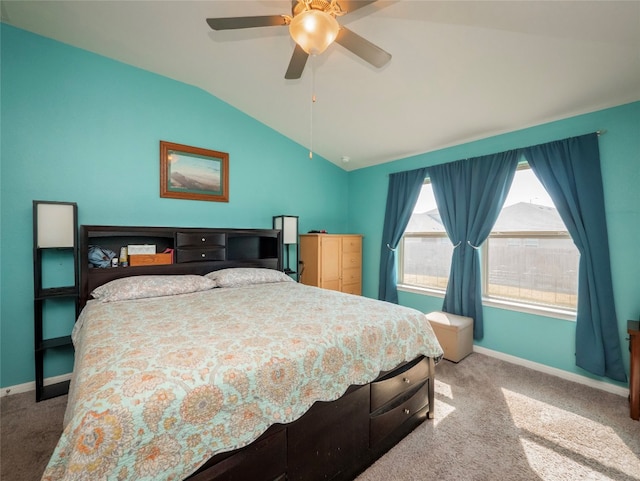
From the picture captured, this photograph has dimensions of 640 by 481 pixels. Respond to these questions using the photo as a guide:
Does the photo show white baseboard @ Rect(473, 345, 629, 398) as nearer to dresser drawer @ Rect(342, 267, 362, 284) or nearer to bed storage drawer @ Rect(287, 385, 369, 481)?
dresser drawer @ Rect(342, 267, 362, 284)

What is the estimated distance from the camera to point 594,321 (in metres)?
2.49

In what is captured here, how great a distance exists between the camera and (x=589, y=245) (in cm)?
252

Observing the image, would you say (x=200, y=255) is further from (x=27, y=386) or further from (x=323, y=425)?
(x=323, y=425)

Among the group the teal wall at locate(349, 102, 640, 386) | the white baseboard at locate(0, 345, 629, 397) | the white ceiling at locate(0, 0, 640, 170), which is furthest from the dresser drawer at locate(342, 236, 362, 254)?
the white baseboard at locate(0, 345, 629, 397)

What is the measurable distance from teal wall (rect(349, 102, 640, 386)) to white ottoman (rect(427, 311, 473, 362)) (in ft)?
0.83

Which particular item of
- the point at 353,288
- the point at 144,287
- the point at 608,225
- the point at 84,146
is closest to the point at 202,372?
the point at 144,287

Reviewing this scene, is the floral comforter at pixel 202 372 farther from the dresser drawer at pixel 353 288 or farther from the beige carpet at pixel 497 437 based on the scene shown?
the dresser drawer at pixel 353 288

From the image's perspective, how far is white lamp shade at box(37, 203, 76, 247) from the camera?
2.31 meters

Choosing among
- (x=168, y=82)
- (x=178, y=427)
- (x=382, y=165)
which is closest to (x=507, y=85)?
(x=382, y=165)

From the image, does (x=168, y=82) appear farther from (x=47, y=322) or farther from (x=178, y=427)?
(x=178, y=427)

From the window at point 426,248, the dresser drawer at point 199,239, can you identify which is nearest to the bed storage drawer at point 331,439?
the dresser drawer at point 199,239

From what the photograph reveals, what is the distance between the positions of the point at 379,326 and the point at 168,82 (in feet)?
11.1

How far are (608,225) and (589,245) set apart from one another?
0.22 m

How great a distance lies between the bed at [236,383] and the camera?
2.98ft
